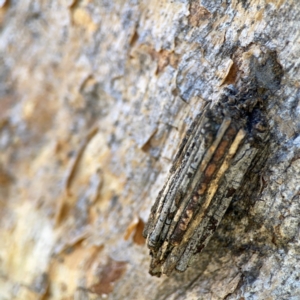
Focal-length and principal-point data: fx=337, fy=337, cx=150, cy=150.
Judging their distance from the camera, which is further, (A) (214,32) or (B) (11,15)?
(B) (11,15)

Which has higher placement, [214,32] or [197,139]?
[214,32]

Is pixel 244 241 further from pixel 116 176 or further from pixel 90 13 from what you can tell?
pixel 90 13

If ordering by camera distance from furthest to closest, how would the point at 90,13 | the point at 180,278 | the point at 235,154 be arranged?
the point at 90,13, the point at 180,278, the point at 235,154

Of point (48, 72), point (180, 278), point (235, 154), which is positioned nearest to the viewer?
point (235, 154)

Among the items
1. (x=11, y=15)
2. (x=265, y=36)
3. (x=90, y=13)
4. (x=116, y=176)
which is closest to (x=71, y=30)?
(x=90, y=13)

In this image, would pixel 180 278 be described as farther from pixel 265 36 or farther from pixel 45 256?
pixel 265 36

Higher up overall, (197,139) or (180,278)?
(197,139)

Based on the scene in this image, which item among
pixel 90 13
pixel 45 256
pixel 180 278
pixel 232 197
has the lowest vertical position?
pixel 45 256
